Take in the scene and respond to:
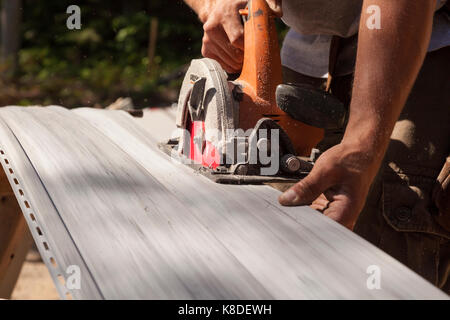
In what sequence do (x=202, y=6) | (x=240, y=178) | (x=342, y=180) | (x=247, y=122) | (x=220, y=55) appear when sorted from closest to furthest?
(x=342, y=180), (x=240, y=178), (x=247, y=122), (x=220, y=55), (x=202, y=6)

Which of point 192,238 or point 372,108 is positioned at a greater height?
point 372,108

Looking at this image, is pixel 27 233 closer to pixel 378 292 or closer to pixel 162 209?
pixel 162 209

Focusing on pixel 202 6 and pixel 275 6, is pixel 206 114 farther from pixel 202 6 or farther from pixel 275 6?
pixel 202 6

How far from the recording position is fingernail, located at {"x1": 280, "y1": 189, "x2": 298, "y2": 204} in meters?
1.47

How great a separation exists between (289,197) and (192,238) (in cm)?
32

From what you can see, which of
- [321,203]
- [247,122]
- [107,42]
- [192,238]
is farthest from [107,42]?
[192,238]

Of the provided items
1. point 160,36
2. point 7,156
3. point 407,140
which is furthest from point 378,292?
point 160,36

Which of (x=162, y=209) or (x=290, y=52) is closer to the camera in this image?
(x=162, y=209)

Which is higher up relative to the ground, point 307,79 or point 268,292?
point 307,79

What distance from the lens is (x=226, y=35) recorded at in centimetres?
220

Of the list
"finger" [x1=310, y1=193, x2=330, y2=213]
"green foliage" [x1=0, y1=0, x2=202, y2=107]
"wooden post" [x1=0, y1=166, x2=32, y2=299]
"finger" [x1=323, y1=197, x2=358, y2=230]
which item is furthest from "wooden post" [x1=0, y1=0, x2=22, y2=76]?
"finger" [x1=323, y1=197, x2=358, y2=230]

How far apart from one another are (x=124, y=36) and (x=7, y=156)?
31.5 feet

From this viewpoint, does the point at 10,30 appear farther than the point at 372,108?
Yes

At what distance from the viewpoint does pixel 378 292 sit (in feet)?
3.48
